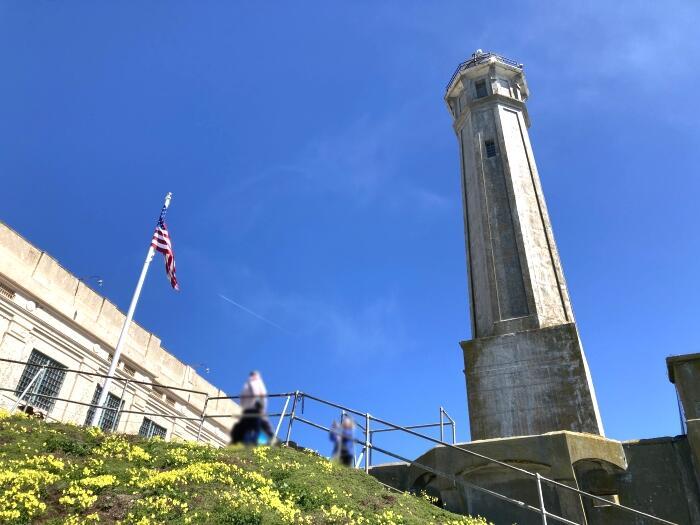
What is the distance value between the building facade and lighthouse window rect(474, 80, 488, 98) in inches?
574

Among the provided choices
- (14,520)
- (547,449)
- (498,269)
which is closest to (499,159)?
(498,269)

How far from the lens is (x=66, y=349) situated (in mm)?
24844

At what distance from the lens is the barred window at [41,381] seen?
22.6 metres

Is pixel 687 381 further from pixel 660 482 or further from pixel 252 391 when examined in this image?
pixel 252 391

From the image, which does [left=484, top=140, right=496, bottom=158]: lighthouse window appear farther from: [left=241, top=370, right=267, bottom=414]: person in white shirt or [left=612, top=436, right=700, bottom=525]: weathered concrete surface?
[left=241, top=370, right=267, bottom=414]: person in white shirt

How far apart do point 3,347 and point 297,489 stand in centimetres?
1779

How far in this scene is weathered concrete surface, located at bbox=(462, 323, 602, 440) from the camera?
12.2 metres

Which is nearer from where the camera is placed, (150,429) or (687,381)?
(687,381)

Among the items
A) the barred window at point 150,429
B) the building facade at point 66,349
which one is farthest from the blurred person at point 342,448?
the barred window at point 150,429

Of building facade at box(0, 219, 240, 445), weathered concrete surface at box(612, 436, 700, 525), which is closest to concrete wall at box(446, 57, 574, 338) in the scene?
weathered concrete surface at box(612, 436, 700, 525)

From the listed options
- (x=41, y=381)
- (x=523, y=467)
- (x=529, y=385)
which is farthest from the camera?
(x=41, y=381)

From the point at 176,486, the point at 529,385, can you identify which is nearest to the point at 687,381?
the point at 529,385

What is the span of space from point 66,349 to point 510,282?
63.8 feet

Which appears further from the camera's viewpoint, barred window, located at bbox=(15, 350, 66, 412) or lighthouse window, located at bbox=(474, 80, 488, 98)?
barred window, located at bbox=(15, 350, 66, 412)
